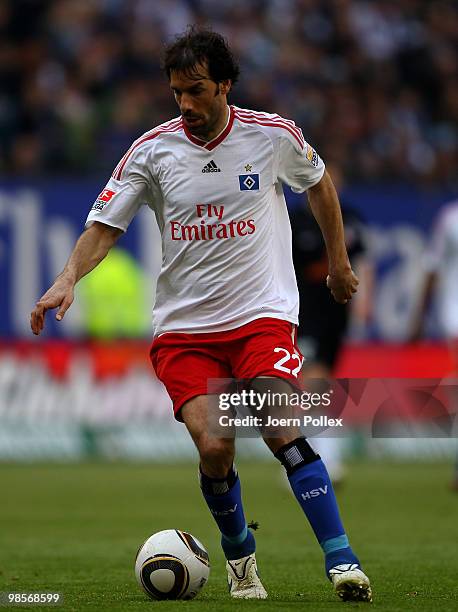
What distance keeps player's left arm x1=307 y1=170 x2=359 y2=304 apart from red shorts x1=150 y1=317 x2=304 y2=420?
30 centimetres

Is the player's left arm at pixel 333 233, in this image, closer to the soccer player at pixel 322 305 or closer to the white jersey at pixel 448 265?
the soccer player at pixel 322 305

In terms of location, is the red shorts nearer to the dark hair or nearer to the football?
the football

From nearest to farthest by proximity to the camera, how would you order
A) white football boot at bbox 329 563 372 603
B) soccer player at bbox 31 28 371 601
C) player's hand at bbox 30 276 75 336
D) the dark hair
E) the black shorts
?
white football boot at bbox 329 563 372 603, player's hand at bbox 30 276 75 336, the dark hair, soccer player at bbox 31 28 371 601, the black shorts

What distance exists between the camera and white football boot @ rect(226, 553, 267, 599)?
5.67m

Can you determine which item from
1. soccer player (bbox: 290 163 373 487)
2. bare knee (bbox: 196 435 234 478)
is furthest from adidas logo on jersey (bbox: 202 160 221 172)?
soccer player (bbox: 290 163 373 487)

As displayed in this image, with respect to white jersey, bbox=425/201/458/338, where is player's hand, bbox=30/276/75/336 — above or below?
above

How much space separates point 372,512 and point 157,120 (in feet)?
27.9

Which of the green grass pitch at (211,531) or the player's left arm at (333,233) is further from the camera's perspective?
the player's left arm at (333,233)

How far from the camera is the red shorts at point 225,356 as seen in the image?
5.56 m

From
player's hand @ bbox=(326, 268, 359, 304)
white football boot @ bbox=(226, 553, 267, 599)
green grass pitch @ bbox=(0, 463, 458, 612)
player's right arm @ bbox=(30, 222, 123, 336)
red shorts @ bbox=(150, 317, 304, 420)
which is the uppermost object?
player's right arm @ bbox=(30, 222, 123, 336)

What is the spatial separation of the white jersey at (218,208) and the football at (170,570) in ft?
3.06

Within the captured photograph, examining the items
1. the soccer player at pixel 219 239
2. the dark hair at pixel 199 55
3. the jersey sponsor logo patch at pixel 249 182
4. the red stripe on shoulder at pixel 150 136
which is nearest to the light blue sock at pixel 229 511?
the soccer player at pixel 219 239

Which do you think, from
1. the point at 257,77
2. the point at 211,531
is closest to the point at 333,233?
the point at 211,531

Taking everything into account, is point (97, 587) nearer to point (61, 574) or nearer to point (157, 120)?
point (61, 574)
